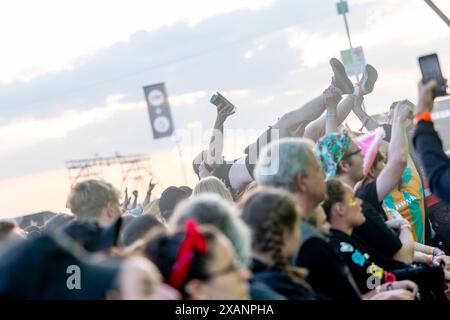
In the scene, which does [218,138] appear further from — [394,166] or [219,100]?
[394,166]

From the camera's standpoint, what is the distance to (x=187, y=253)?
242 cm

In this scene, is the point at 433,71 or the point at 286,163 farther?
the point at 433,71

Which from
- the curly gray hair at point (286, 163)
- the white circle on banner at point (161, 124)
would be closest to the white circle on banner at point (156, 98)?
the white circle on banner at point (161, 124)

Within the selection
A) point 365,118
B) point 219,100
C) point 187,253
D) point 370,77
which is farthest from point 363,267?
point 365,118

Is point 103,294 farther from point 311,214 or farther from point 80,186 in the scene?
point 80,186

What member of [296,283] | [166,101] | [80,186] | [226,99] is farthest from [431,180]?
[166,101]

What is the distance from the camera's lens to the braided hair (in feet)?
10.7

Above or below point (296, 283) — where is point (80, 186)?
above

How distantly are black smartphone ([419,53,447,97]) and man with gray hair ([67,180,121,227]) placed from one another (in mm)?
1837

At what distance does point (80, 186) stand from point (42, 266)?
289 cm

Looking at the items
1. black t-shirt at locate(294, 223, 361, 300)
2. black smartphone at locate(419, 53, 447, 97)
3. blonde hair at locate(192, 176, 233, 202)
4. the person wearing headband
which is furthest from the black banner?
the person wearing headband

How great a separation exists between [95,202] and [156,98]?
14789 mm

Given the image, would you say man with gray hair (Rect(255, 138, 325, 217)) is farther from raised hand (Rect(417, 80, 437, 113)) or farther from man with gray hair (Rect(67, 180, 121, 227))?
man with gray hair (Rect(67, 180, 121, 227))

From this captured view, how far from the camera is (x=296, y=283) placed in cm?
333
